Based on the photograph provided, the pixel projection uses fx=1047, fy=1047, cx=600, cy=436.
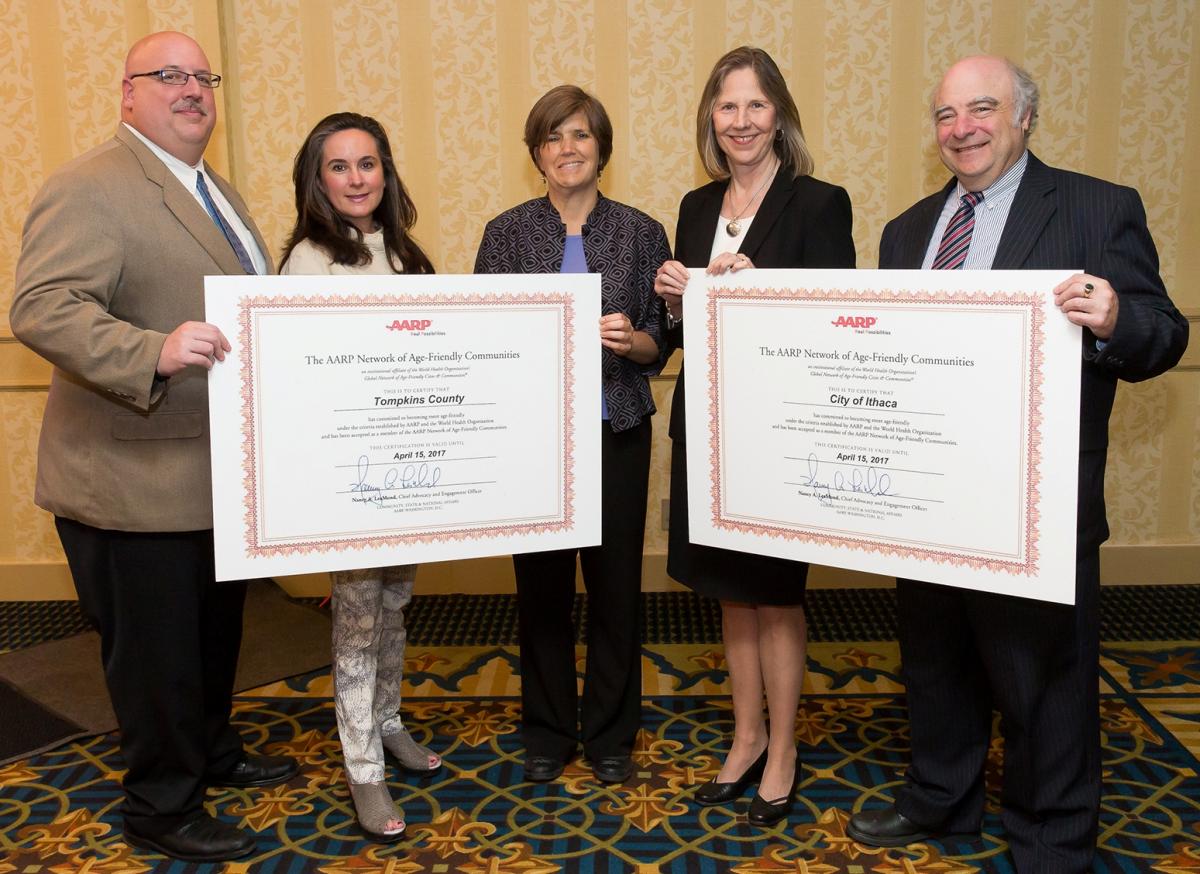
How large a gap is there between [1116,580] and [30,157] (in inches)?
190

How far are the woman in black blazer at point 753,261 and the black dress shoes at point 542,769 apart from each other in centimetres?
41

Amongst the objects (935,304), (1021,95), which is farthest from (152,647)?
(1021,95)

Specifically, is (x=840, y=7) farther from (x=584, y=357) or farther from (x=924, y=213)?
(x=584, y=357)

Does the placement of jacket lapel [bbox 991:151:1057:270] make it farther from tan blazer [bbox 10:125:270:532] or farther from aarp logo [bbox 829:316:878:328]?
tan blazer [bbox 10:125:270:532]

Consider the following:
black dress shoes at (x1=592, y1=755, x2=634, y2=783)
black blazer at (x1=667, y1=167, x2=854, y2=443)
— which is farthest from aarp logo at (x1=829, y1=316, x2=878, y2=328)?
black dress shoes at (x1=592, y1=755, x2=634, y2=783)

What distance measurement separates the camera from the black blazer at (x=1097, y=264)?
6.86ft

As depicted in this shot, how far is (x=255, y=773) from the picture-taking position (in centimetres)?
290

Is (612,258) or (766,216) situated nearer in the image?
(766,216)

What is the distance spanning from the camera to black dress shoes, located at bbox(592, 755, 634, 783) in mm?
2830

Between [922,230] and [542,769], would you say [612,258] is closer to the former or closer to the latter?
[922,230]

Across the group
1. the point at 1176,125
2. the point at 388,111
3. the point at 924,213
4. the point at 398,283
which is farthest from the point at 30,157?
the point at 1176,125

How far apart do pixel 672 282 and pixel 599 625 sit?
0.95 m
